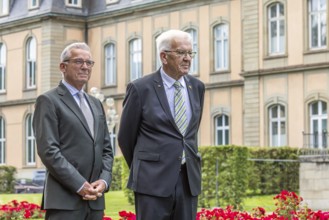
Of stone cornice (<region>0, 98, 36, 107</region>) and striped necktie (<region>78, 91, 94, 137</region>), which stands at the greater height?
stone cornice (<region>0, 98, 36, 107</region>)

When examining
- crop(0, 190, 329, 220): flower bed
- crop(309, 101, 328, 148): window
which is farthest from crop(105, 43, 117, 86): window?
crop(0, 190, 329, 220): flower bed

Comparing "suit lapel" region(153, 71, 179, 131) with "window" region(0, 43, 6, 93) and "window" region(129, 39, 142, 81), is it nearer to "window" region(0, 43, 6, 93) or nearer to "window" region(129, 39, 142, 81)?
"window" region(129, 39, 142, 81)

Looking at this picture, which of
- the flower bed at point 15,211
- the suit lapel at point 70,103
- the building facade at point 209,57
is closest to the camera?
the suit lapel at point 70,103

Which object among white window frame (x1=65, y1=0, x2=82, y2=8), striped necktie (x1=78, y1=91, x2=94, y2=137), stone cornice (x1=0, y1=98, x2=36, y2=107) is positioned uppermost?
white window frame (x1=65, y1=0, x2=82, y2=8)

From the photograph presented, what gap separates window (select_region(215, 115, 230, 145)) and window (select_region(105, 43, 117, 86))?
7.23m

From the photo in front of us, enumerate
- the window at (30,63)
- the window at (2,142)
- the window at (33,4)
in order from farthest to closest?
1. the window at (2,142)
2. the window at (30,63)
3. the window at (33,4)

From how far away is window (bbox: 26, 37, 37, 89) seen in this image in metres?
46.8

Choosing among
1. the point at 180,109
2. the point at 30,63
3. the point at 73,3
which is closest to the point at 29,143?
the point at 30,63

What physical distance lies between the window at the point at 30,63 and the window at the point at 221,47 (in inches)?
443

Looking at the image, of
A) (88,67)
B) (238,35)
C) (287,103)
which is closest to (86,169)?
(88,67)

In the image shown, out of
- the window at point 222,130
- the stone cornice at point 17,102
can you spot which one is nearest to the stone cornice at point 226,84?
the window at point 222,130

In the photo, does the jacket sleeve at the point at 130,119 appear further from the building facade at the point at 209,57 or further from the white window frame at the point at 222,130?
the white window frame at the point at 222,130

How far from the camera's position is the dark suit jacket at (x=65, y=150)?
679 centimetres

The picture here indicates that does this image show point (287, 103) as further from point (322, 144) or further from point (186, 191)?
point (186, 191)
